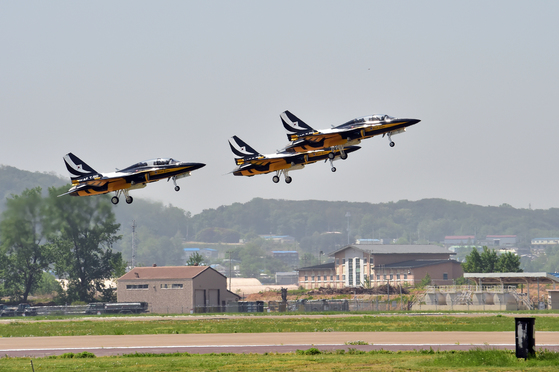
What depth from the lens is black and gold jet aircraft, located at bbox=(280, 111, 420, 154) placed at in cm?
6562

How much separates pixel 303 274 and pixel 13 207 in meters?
73.6

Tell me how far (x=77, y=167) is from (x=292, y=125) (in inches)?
816

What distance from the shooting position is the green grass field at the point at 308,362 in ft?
116

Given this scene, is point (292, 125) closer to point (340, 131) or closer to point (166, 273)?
point (340, 131)

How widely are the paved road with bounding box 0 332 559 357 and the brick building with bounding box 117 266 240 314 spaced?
209ft

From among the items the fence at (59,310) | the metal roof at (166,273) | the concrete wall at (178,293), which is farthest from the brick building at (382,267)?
the fence at (59,310)

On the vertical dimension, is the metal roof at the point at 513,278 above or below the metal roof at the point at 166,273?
below

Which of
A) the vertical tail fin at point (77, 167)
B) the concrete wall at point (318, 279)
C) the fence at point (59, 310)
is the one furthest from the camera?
the concrete wall at point (318, 279)

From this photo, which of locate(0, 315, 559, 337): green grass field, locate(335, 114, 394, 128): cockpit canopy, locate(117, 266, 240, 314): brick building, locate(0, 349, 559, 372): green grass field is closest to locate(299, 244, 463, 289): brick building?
locate(117, 266, 240, 314): brick building

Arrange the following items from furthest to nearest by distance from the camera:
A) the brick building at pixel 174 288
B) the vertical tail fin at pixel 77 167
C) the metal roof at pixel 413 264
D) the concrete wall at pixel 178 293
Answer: the metal roof at pixel 413 264
the brick building at pixel 174 288
the concrete wall at pixel 178 293
the vertical tail fin at pixel 77 167

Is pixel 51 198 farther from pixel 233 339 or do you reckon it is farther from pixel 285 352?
pixel 285 352

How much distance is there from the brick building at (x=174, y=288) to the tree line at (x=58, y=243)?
24.4 meters

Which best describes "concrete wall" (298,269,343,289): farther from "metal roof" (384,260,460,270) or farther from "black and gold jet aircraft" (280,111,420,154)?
"black and gold jet aircraft" (280,111,420,154)

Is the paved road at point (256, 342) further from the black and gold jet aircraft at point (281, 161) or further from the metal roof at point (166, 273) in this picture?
the metal roof at point (166, 273)
